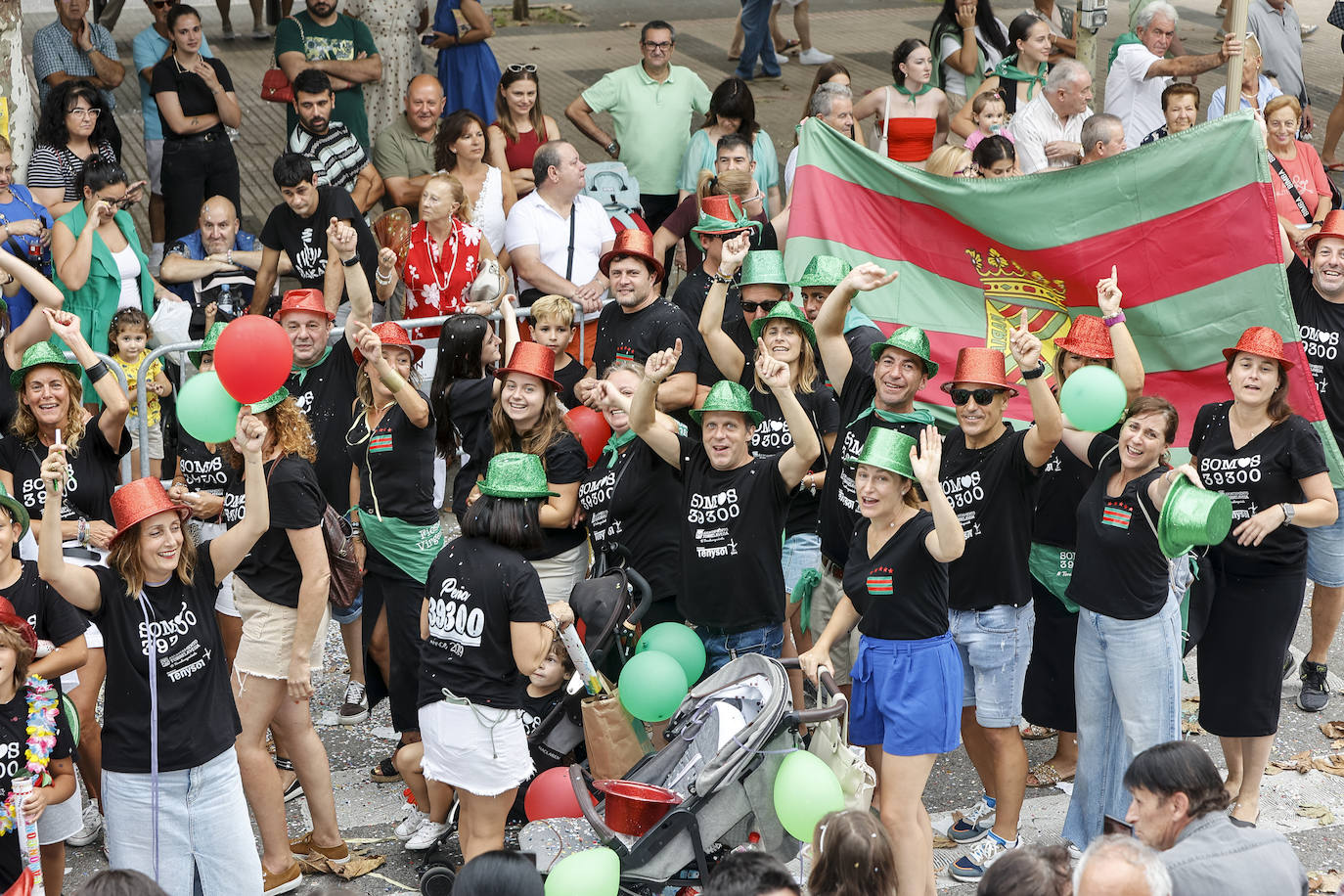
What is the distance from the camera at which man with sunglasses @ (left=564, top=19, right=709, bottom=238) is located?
414 inches

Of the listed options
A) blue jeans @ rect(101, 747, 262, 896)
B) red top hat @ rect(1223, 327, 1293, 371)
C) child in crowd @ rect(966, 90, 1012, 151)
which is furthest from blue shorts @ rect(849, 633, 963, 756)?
child in crowd @ rect(966, 90, 1012, 151)

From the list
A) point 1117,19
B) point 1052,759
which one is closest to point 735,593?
point 1052,759

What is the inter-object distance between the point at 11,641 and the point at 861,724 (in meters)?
2.98

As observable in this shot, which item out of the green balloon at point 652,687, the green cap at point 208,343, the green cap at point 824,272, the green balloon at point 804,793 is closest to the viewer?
the green balloon at point 804,793

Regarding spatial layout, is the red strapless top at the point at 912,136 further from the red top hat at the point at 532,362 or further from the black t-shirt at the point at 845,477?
the red top hat at the point at 532,362

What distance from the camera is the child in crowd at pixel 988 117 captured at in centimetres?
1016

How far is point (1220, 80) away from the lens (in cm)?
1838

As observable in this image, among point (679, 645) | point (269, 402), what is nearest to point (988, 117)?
point (679, 645)

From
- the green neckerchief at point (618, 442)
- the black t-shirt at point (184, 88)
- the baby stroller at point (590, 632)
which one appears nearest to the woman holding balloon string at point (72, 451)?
the baby stroller at point (590, 632)

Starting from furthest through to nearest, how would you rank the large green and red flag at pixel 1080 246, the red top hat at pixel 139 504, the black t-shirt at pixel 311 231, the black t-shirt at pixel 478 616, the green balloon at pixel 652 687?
the black t-shirt at pixel 311 231
the large green and red flag at pixel 1080 246
the green balloon at pixel 652 687
the black t-shirt at pixel 478 616
the red top hat at pixel 139 504

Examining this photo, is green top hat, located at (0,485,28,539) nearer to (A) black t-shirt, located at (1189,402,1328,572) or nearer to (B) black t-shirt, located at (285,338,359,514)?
(B) black t-shirt, located at (285,338,359,514)

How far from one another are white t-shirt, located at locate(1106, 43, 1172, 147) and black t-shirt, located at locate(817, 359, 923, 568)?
511cm

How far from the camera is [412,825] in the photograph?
251 inches

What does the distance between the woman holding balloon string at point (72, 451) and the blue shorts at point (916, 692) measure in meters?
3.16
